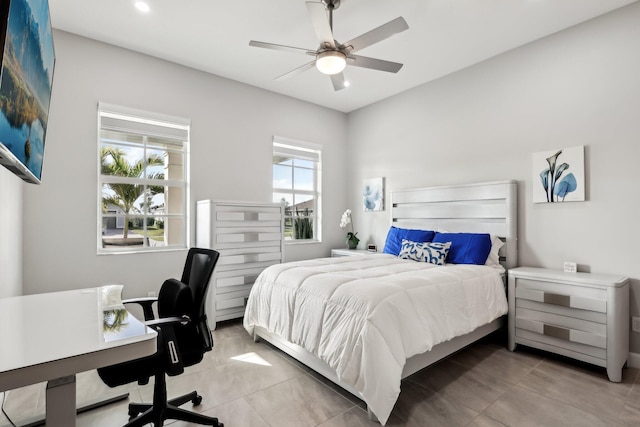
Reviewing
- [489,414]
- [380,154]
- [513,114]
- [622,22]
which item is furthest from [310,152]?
[489,414]

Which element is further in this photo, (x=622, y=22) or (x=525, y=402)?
(x=622, y=22)

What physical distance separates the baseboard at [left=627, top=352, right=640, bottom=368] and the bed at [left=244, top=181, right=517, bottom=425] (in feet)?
2.98

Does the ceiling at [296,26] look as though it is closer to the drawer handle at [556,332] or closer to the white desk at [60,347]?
the white desk at [60,347]

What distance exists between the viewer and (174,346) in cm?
152

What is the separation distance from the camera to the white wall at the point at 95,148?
290 centimetres

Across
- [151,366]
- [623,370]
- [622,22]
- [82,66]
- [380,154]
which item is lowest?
[623,370]

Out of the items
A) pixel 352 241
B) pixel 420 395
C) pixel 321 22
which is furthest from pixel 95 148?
pixel 420 395

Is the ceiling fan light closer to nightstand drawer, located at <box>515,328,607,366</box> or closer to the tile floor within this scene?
the tile floor

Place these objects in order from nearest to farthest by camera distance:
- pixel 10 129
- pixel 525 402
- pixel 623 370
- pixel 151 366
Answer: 1. pixel 10 129
2. pixel 151 366
3. pixel 525 402
4. pixel 623 370

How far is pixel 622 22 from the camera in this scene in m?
2.67

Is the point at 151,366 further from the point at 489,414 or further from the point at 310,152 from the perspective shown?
the point at 310,152

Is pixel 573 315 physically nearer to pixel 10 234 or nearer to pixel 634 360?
pixel 634 360

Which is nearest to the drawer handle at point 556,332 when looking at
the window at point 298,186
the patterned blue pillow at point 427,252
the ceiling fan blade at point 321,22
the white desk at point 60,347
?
the patterned blue pillow at point 427,252

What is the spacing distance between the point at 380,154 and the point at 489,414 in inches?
138
